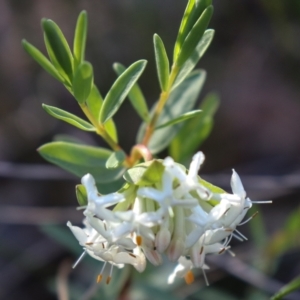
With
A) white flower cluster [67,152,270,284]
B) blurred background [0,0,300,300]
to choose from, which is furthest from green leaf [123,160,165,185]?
blurred background [0,0,300,300]

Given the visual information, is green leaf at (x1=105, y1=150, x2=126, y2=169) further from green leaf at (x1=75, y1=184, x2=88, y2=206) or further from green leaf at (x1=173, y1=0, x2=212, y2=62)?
green leaf at (x1=173, y1=0, x2=212, y2=62)

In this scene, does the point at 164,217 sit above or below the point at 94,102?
below

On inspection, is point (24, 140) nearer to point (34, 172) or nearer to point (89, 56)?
point (34, 172)

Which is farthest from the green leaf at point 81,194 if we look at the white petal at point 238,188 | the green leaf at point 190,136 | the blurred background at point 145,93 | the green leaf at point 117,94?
the blurred background at point 145,93

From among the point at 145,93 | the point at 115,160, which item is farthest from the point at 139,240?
the point at 145,93

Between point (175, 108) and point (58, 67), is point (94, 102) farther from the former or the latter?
point (175, 108)

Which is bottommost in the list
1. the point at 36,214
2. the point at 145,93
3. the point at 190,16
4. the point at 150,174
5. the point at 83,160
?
the point at 36,214

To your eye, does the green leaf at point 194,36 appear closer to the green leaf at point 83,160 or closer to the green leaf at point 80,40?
the green leaf at point 80,40
